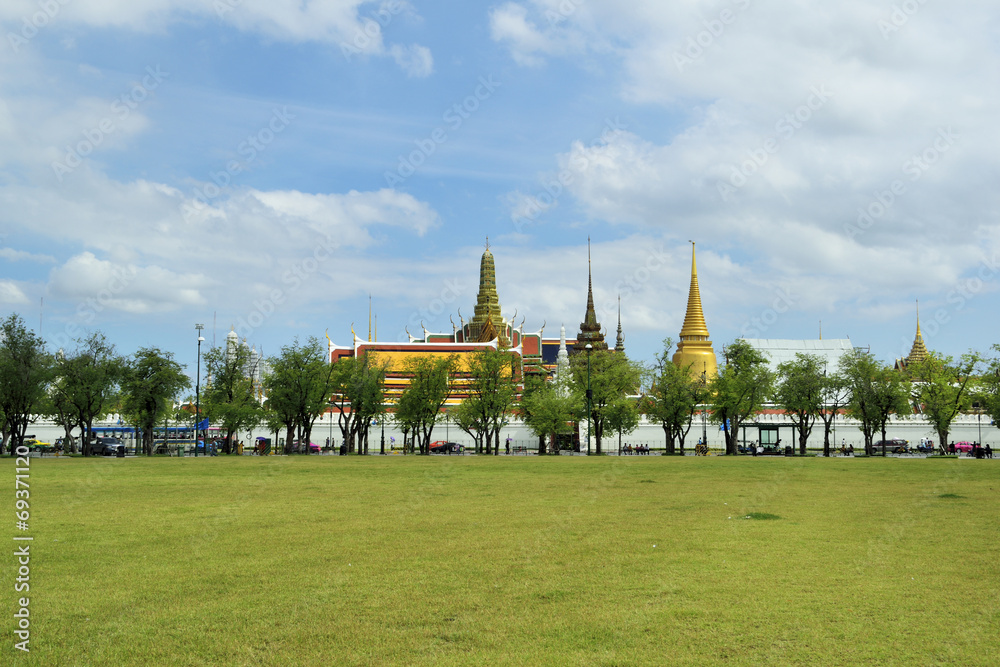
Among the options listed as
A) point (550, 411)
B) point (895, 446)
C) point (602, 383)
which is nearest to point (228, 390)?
point (550, 411)

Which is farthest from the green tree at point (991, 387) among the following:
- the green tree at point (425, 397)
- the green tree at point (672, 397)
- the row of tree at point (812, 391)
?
the green tree at point (425, 397)

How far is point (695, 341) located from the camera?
95750 mm

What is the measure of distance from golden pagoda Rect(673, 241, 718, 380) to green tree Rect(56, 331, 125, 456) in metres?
60.5

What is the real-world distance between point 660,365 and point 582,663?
62550 mm

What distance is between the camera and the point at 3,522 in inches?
677

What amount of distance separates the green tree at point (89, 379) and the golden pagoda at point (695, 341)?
60.5 meters

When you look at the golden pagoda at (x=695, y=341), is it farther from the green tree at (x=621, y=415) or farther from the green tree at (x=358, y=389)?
the green tree at (x=358, y=389)

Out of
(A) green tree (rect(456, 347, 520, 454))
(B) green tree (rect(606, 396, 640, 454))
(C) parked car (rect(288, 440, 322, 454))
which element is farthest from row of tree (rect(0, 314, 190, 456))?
(B) green tree (rect(606, 396, 640, 454))

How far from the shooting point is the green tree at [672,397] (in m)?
65.6

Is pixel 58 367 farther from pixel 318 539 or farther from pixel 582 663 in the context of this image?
pixel 582 663

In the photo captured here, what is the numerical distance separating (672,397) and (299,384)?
1159 inches

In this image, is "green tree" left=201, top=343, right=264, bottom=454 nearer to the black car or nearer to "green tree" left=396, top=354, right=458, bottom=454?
the black car

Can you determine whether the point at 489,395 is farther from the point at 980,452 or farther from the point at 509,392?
the point at 980,452

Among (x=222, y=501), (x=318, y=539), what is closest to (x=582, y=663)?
(x=318, y=539)
